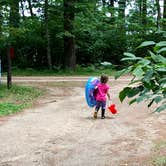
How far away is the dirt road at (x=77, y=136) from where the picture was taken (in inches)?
271

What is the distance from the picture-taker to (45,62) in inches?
1302

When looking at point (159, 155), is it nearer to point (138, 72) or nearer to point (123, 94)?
point (123, 94)

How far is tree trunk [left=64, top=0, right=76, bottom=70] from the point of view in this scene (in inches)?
1013

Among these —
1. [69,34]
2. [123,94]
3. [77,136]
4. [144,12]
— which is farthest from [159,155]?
[144,12]

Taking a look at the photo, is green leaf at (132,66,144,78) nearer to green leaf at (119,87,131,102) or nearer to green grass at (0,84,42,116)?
green leaf at (119,87,131,102)

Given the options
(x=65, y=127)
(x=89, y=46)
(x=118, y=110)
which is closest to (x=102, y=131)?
(x=65, y=127)

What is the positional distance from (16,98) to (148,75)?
13316 millimetres

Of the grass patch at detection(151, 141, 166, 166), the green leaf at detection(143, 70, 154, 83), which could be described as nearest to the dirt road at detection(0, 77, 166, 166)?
the grass patch at detection(151, 141, 166, 166)

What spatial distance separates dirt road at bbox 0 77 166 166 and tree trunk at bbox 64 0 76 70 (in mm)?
12504

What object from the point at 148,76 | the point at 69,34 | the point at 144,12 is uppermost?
the point at 144,12

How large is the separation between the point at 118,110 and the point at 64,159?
6138 millimetres

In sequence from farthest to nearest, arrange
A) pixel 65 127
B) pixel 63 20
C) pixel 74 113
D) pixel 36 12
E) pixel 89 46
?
pixel 89 46, pixel 36 12, pixel 63 20, pixel 74 113, pixel 65 127

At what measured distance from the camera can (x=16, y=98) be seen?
1591cm

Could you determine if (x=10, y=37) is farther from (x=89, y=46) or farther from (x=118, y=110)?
(x=89, y=46)
